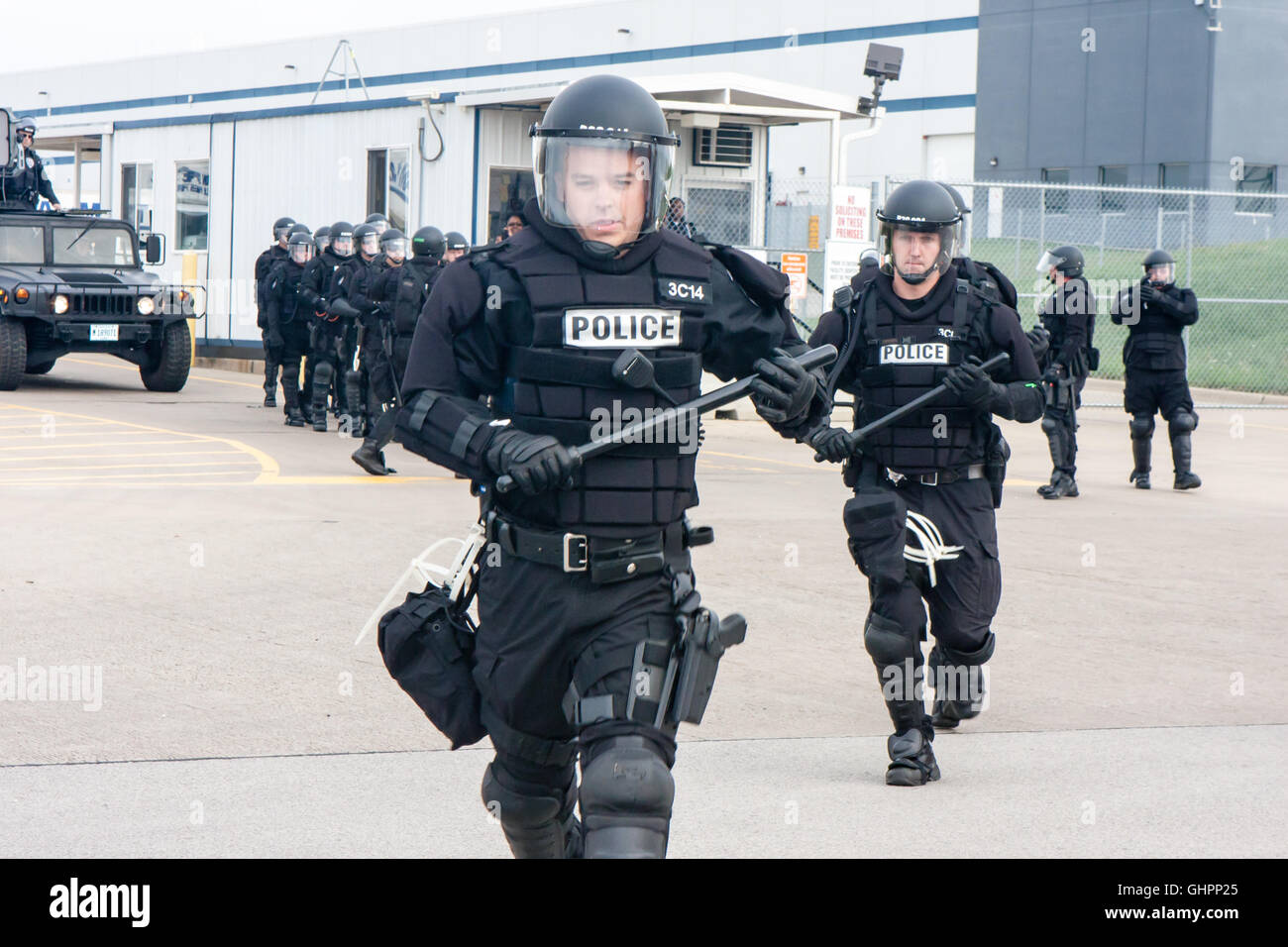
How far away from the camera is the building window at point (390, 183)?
21938 mm

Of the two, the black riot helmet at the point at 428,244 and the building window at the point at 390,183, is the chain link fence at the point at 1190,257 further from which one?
the black riot helmet at the point at 428,244

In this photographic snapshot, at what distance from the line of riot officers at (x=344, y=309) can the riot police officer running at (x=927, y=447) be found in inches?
253

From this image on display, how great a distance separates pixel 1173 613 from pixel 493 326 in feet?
18.0

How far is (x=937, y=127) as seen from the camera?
42.4 meters

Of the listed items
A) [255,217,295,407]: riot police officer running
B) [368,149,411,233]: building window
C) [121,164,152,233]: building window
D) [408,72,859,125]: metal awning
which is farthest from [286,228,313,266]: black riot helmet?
[121,164,152,233]: building window

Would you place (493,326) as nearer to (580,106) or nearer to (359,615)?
(580,106)

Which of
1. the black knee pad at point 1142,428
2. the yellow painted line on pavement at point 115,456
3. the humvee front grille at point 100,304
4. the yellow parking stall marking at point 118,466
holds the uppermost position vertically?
the humvee front grille at point 100,304

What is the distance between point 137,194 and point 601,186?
986 inches

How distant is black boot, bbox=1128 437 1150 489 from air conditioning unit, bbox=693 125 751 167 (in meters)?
8.51

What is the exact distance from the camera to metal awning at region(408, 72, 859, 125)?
18766 millimetres

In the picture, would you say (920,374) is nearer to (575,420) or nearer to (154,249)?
(575,420)

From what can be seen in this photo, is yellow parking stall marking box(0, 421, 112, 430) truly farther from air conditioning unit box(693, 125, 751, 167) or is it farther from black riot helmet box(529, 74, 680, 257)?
black riot helmet box(529, 74, 680, 257)

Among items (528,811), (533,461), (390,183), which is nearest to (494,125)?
(390,183)

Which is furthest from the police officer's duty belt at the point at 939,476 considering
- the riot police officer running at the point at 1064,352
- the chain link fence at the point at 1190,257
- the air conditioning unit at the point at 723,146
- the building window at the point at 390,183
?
the building window at the point at 390,183
